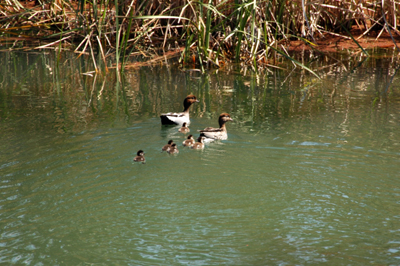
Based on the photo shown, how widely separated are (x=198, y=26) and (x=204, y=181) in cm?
784

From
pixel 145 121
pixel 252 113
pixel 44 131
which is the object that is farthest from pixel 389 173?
pixel 44 131

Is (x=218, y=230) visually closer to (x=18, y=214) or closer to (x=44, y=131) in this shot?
(x=18, y=214)

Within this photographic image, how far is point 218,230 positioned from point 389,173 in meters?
2.95

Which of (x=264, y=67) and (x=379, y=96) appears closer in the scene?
(x=379, y=96)

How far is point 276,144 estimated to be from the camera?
7.66 m

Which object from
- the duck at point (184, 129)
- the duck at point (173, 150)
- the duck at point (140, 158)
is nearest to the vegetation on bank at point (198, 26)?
the duck at point (184, 129)

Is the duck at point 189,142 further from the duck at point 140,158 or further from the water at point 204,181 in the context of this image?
the duck at point 140,158

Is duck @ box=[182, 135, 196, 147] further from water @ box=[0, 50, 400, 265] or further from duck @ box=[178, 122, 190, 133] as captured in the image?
duck @ box=[178, 122, 190, 133]

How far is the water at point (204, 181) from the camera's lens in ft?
15.0

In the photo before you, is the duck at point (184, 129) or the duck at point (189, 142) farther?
the duck at point (184, 129)

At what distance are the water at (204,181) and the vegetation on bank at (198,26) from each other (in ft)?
8.86

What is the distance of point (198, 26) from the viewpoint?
13.1m

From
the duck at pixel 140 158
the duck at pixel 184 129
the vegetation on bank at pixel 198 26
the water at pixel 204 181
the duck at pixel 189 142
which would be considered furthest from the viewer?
the vegetation on bank at pixel 198 26

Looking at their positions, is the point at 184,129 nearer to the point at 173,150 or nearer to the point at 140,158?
the point at 173,150
